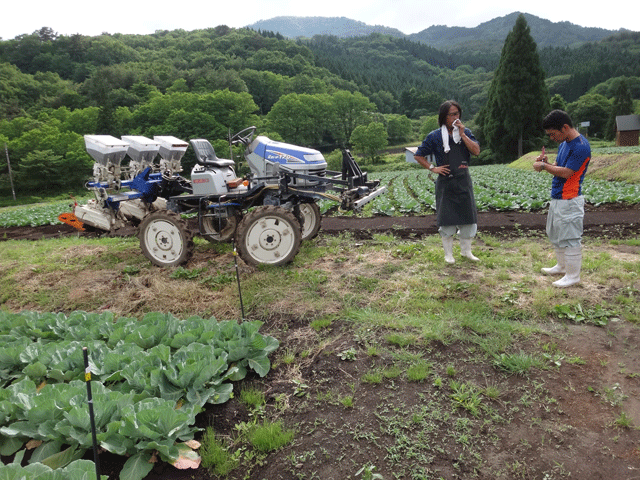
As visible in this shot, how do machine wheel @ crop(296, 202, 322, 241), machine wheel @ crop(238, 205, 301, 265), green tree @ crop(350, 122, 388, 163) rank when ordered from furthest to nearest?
green tree @ crop(350, 122, 388, 163), machine wheel @ crop(296, 202, 322, 241), machine wheel @ crop(238, 205, 301, 265)

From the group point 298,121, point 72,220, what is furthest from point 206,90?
point 72,220

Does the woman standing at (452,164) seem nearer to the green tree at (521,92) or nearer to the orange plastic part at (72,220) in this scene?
the orange plastic part at (72,220)

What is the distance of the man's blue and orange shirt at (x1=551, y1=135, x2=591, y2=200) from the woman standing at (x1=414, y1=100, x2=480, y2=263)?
107cm

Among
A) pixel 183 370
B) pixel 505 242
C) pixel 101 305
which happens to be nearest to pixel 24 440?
pixel 183 370

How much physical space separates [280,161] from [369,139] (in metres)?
60.1

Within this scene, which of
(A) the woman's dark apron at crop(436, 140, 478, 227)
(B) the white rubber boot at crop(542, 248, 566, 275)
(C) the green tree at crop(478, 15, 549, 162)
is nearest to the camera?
(B) the white rubber boot at crop(542, 248, 566, 275)

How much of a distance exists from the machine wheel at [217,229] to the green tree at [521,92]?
4192cm

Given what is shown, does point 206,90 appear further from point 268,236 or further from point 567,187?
point 567,187

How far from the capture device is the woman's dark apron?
Answer: 214 inches

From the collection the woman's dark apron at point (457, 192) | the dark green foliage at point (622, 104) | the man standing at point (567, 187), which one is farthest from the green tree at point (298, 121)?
the man standing at point (567, 187)

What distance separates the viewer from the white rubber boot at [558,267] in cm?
505

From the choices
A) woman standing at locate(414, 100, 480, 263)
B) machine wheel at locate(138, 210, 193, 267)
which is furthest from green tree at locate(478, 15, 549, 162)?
machine wheel at locate(138, 210, 193, 267)

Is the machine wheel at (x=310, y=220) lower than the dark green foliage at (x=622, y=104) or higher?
lower

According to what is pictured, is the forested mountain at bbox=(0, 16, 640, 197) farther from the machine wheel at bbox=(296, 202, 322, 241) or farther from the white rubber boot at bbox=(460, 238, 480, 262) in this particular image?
the white rubber boot at bbox=(460, 238, 480, 262)
